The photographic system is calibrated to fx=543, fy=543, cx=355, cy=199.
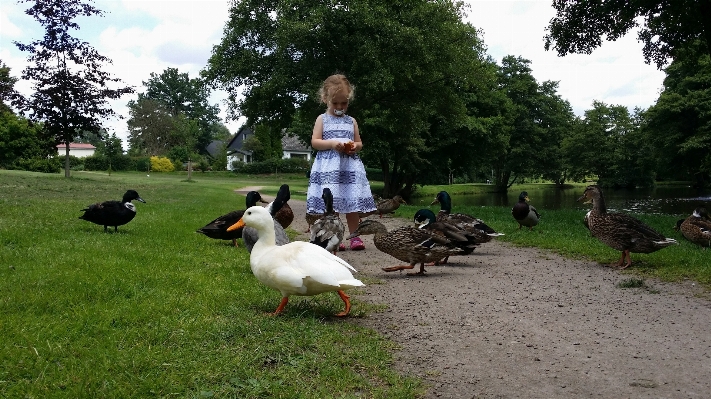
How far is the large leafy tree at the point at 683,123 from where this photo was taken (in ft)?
118

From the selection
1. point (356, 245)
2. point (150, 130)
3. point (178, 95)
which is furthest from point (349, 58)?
point (178, 95)

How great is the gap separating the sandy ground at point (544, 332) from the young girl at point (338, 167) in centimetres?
162

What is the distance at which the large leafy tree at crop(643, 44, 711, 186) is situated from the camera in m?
36.0

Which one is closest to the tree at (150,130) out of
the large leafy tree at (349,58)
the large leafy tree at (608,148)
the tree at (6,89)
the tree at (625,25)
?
the tree at (6,89)

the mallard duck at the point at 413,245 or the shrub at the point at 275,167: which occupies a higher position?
the shrub at the point at 275,167

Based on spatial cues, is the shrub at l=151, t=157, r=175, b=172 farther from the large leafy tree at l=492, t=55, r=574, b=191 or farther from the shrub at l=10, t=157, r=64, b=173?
the large leafy tree at l=492, t=55, r=574, b=191

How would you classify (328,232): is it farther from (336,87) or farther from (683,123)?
(683,123)

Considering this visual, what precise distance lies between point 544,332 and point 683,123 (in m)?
40.8

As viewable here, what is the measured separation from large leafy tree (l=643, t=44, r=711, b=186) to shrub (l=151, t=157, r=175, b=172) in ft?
184

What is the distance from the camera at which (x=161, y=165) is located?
71.4 meters

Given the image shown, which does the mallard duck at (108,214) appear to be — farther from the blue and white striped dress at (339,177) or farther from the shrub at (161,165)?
the shrub at (161,165)

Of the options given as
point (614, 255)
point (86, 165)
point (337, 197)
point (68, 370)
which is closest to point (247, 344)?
point (68, 370)

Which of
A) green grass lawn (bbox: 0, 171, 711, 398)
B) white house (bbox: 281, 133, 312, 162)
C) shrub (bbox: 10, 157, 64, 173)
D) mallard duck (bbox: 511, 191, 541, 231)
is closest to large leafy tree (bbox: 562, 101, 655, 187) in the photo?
white house (bbox: 281, 133, 312, 162)

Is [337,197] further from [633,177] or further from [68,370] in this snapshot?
[633,177]
